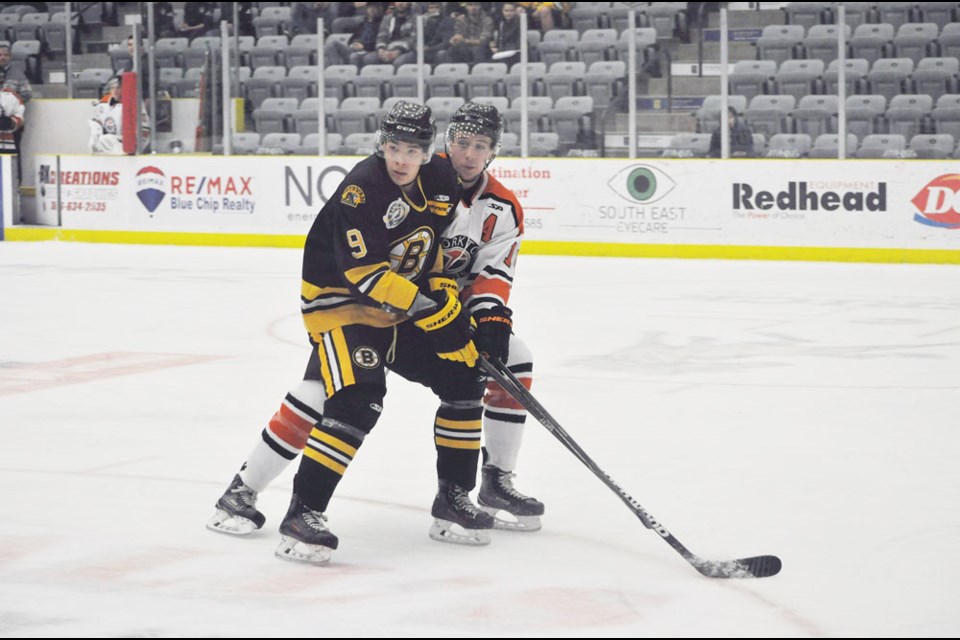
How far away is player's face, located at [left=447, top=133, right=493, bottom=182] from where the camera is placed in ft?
11.7

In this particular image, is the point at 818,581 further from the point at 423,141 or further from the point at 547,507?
the point at 423,141

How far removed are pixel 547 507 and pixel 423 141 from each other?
44.6 inches

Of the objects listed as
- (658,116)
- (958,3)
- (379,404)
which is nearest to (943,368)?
(379,404)

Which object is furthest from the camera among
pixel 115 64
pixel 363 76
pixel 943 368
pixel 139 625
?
pixel 115 64

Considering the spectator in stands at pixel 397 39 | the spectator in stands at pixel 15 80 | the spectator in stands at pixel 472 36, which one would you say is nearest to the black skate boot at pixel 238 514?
the spectator in stands at pixel 472 36

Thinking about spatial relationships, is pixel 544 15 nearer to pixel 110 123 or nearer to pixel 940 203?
pixel 940 203

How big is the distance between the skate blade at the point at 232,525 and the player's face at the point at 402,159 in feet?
3.12

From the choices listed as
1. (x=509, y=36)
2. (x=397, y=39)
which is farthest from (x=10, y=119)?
(x=509, y=36)

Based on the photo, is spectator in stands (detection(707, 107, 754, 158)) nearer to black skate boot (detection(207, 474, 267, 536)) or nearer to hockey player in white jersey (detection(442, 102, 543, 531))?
hockey player in white jersey (detection(442, 102, 543, 531))

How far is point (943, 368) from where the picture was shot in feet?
20.9

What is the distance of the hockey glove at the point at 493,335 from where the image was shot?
345 cm

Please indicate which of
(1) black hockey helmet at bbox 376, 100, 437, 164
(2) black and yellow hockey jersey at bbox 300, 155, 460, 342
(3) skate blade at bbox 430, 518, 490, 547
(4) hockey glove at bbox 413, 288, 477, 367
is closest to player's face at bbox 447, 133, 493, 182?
(2) black and yellow hockey jersey at bbox 300, 155, 460, 342

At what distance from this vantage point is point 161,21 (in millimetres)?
14758

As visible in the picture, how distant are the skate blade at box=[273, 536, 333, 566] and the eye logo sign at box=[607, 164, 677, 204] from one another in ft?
32.0
